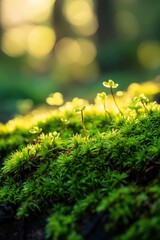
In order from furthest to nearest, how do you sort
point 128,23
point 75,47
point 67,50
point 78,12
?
point 78,12
point 75,47
point 67,50
point 128,23

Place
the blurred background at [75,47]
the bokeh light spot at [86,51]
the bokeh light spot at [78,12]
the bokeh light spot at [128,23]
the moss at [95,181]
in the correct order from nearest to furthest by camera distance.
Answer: the moss at [95,181]
the blurred background at [75,47]
the bokeh light spot at [86,51]
the bokeh light spot at [128,23]
the bokeh light spot at [78,12]

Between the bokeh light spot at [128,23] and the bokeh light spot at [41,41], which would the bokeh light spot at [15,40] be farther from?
the bokeh light spot at [128,23]

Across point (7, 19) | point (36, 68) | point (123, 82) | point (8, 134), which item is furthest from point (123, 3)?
point (8, 134)

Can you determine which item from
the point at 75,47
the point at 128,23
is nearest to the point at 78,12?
the point at 75,47

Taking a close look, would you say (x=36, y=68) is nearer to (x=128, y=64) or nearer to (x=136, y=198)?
(x=128, y=64)

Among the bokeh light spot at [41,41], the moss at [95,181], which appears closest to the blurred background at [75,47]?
the bokeh light spot at [41,41]

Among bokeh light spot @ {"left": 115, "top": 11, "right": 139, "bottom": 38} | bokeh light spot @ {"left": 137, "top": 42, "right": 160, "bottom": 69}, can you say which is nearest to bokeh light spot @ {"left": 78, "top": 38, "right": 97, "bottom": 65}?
bokeh light spot @ {"left": 115, "top": 11, "right": 139, "bottom": 38}

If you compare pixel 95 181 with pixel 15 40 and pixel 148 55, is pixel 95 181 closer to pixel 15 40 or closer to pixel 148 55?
pixel 148 55
